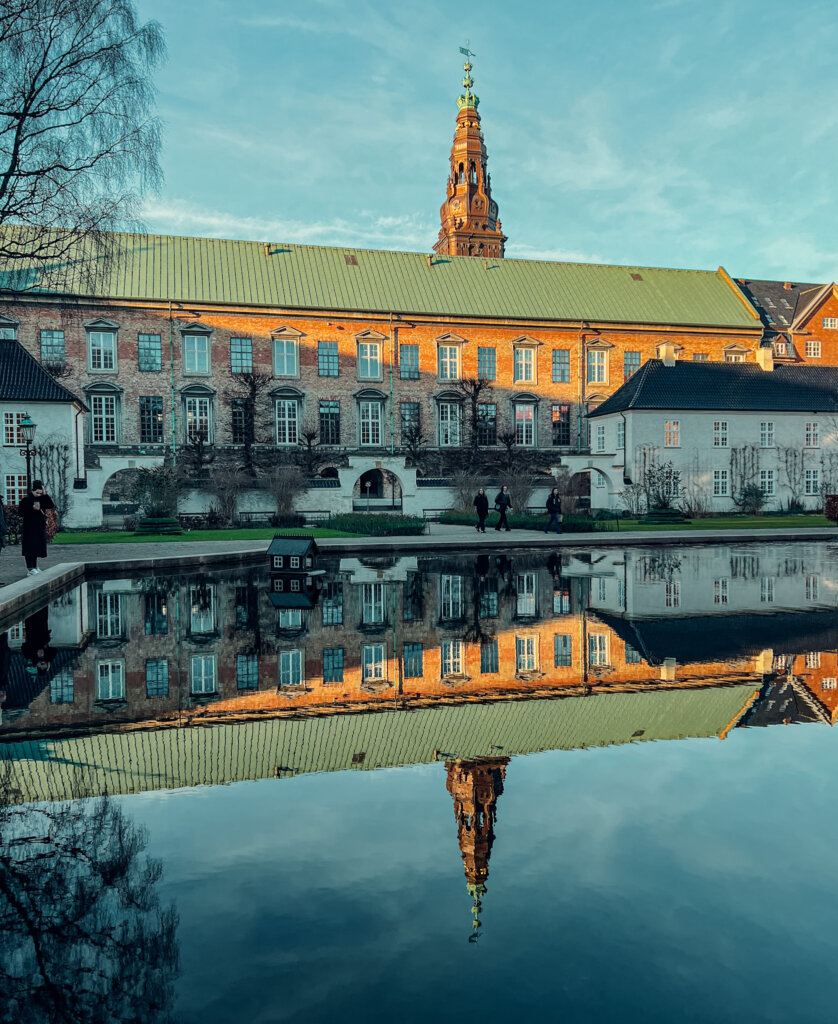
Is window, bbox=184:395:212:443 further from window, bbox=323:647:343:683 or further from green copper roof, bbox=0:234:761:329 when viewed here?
window, bbox=323:647:343:683

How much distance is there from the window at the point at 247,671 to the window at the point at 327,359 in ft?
128

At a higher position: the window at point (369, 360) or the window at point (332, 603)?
the window at point (369, 360)

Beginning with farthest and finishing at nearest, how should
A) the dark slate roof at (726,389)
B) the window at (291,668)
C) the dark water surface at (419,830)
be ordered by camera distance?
the dark slate roof at (726,389)
the window at (291,668)
the dark water surface at (419,830)

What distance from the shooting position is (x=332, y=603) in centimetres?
1358

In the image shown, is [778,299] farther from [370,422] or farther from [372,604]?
[372,604]

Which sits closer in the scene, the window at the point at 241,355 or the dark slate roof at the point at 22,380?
the dark slate roof at the point at 22,380

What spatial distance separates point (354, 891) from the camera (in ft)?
12.9

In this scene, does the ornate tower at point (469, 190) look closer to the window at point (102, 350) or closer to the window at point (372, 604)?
the window at point (102, 350)

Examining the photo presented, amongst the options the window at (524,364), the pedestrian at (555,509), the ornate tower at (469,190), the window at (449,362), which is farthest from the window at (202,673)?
the ornate tower at (469,190)

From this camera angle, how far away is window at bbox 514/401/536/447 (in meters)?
49.8

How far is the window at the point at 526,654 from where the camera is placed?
8734 millimetres

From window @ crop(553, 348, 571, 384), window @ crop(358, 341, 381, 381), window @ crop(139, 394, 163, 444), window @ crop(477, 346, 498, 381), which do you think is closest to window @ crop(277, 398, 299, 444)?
window @ crop(358, 341, 381, 381)

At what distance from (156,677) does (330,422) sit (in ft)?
129

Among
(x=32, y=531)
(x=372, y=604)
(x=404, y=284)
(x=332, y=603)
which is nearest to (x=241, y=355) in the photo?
(x=404, y=284)
